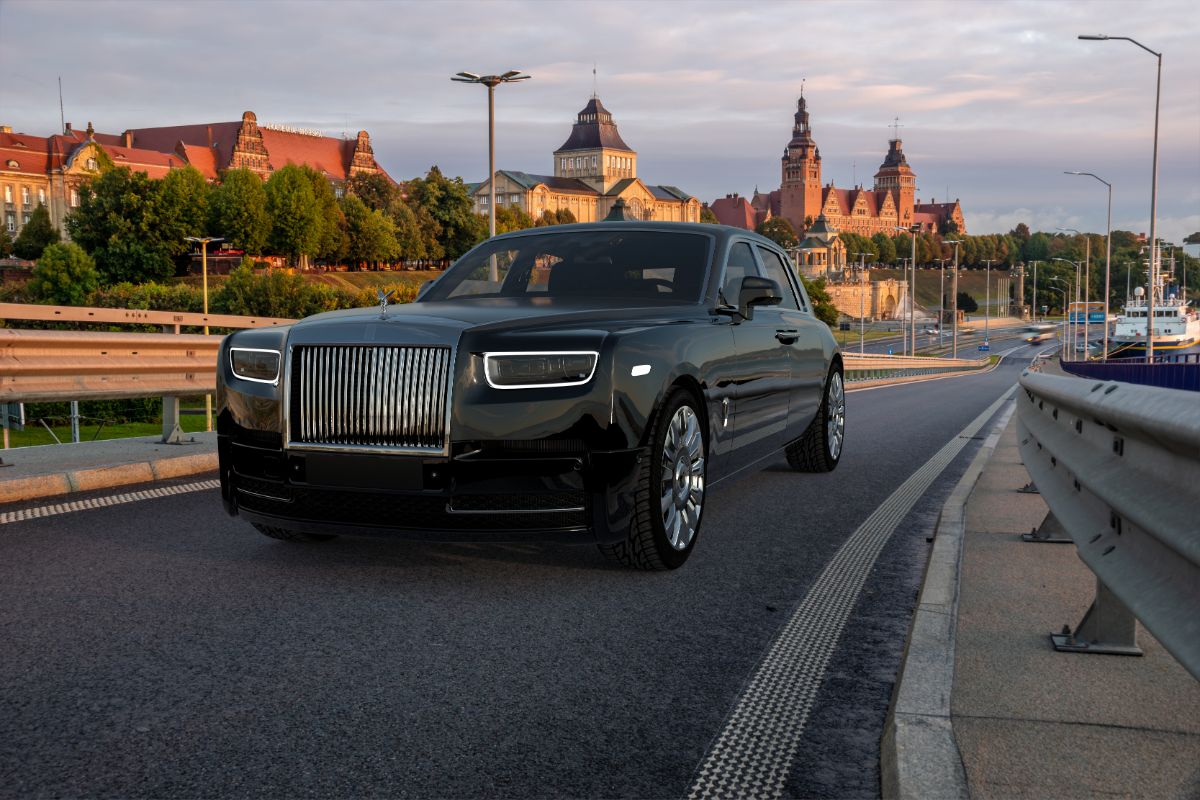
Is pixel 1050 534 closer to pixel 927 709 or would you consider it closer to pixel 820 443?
pixel 927 709

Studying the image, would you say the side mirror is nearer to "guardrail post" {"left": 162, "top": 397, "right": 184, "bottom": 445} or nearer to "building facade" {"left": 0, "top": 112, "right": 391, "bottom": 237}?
"guardrail post" {"left": 162, "top": 397, "right": 184, "bottom": 445}

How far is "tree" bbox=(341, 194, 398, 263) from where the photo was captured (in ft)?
378

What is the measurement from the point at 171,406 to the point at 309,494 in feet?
14.8

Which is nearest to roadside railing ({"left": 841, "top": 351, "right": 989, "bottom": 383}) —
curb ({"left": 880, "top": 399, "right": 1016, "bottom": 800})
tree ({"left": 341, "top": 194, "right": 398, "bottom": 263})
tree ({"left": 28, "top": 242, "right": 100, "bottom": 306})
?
curb ({"left": 880, "top": 399, "right": 1016, "bottom": 800})

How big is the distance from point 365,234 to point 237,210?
53.0 ft

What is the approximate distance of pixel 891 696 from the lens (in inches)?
142

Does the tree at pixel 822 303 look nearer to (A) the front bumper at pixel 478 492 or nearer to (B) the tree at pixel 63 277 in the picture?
(B) the tree at pixel 63 277

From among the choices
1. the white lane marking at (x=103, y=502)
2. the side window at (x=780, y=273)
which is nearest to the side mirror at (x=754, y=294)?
the side window at (x=780, y=273)

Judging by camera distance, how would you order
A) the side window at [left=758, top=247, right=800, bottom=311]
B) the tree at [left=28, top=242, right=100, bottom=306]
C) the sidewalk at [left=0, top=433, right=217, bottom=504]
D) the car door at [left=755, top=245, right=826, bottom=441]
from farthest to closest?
1. the tree at [left=28, top=242, right=100, bottom=306]
2. the side window at [left=758, top=247, right=800, bottom=311]
3. the car door at [left=755, top=245, right=826, bottom=441]
4. the sidewalk at [left=0, top=433, right=217, bottom=504]

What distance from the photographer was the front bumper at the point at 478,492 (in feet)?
15.5

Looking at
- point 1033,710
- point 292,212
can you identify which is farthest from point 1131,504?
point 292,212

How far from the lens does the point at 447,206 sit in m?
132

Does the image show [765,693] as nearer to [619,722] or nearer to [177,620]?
[619,722]

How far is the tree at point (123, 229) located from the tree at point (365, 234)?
19.9 meters
